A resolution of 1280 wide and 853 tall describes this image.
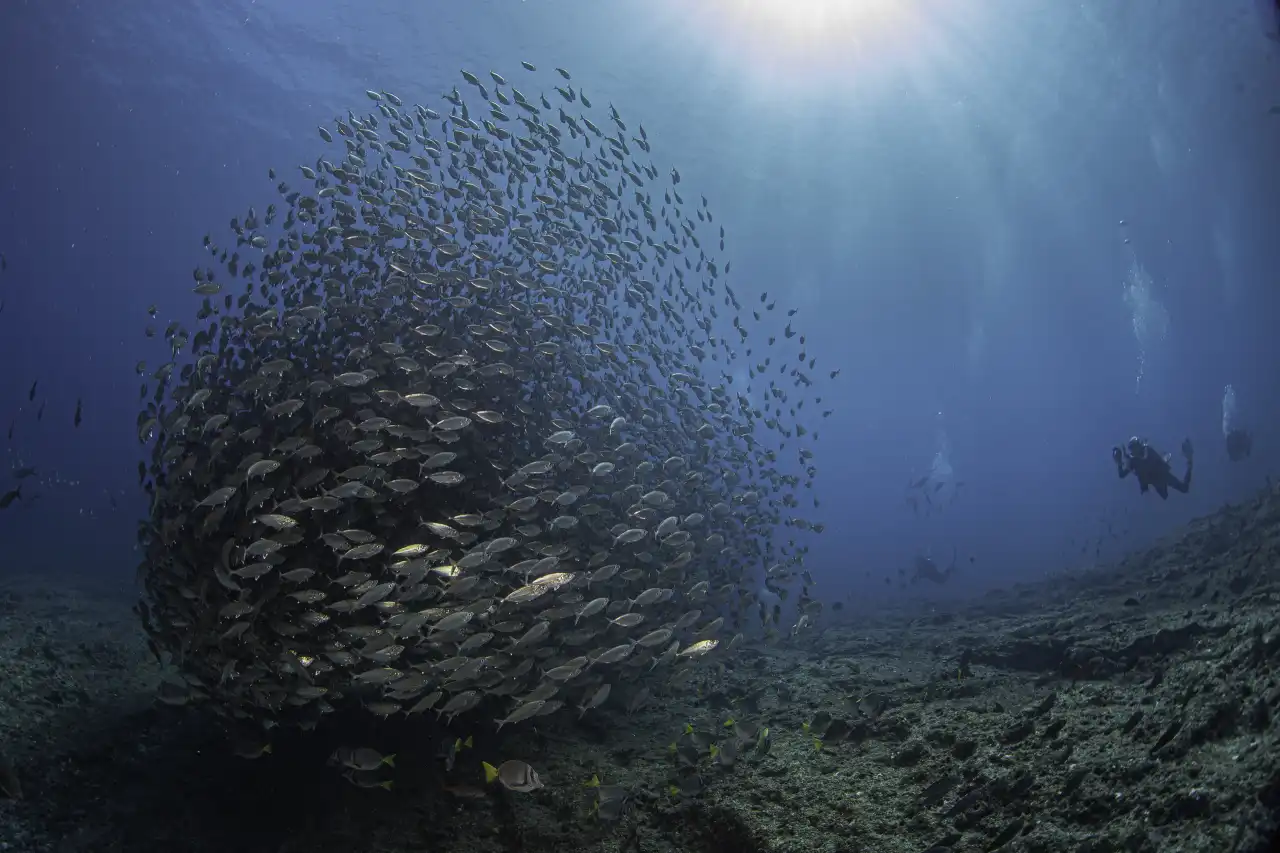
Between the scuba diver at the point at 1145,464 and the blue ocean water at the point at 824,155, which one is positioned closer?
the scuba diver at the point at 1145,464

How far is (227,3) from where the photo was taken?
23344mm

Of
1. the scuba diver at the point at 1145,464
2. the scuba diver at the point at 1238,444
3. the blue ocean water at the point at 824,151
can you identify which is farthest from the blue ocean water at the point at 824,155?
the scuba diver at the point at 1145,464

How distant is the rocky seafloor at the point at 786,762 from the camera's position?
12.0 ft

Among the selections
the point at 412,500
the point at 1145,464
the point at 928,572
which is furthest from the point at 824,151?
the point at 412,500

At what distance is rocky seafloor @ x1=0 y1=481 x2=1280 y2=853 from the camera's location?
3.67 metres

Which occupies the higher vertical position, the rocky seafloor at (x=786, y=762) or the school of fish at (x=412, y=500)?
the school of fish at (x=412, y=500)

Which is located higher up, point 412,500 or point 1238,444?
point 1238,444

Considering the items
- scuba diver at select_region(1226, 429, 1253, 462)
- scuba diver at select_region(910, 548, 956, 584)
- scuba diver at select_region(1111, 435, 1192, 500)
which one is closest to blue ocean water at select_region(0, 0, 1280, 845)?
scuba diver at select_region(910, 548, 956, 584)

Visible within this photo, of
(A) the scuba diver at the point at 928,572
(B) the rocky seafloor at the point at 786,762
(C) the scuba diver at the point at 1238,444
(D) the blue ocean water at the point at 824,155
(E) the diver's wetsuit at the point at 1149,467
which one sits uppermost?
(D) the blue ocean water at the point at 824,155

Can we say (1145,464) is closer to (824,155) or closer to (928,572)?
(928,572)

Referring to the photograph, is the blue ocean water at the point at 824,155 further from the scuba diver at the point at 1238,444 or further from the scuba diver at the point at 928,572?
the scuba diver at the point at 1238,444

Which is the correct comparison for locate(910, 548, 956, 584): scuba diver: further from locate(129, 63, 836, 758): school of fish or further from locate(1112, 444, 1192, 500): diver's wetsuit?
locate(129, 63, 836, 758): school of fish

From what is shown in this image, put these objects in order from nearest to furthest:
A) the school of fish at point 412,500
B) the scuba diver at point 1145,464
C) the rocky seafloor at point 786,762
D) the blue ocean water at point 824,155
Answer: the rocky seafloor at point 786,762
the school of fish at point 412,500
the scuba diver at point 1145,464
the blue ocean water at point 824,155

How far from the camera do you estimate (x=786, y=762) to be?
5879mm
